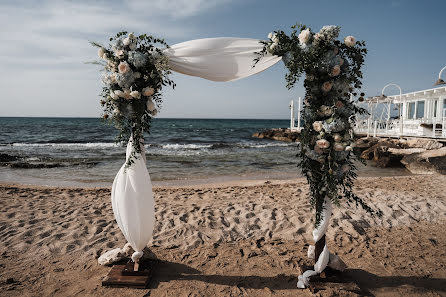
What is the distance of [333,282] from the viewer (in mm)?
3475

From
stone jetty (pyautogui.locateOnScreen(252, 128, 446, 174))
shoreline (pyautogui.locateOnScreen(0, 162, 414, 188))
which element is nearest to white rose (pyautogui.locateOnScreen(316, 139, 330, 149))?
stone jetty (pyautogui.locateOnScreen(252, 128, 446, 174))

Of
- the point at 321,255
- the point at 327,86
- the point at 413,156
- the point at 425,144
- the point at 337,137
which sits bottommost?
the point at 321,255

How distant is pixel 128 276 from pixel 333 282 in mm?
2543

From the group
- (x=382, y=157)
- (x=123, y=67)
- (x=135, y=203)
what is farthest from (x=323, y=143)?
(x=382, y=157)

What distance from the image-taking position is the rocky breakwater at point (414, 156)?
1086 centimetres

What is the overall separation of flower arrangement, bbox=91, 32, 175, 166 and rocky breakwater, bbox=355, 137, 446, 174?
724cm

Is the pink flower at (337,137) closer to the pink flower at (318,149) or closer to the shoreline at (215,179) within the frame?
the pink flower at (318,149)

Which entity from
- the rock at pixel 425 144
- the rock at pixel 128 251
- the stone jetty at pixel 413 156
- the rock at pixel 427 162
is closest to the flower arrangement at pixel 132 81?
the rock at pixel 128 251

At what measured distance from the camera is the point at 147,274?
3.53 meters

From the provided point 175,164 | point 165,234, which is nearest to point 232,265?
point 165,234

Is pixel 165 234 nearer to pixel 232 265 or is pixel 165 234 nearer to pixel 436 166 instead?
pixel 232 265

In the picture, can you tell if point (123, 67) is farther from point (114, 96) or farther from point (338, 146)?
point (338, 146)

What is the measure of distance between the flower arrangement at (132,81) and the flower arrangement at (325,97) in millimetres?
1492

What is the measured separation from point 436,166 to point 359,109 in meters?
9.84
